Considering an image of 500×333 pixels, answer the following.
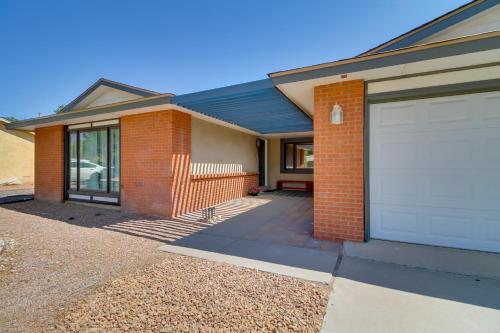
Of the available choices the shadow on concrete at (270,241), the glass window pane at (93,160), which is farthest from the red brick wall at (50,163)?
the shadow on concrete at (270,241)

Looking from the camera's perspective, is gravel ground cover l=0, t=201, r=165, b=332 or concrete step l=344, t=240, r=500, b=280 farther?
concrete step l=344, t=240, r=500, b=280

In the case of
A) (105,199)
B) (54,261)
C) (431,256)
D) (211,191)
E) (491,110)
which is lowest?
(54,261)

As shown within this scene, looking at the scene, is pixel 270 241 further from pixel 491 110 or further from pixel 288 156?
pixel 288 156

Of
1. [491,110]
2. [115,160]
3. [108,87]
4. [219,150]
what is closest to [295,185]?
[219,150]

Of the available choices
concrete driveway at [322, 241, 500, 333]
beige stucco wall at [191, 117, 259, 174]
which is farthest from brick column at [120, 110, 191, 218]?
concrete driveway at [322, 241, 500, 333]

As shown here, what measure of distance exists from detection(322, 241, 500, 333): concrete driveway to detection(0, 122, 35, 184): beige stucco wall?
65.9ft

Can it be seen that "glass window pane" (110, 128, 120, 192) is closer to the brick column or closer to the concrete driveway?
the brick column

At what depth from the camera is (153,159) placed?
6500mm

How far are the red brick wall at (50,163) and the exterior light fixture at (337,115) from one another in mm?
9506

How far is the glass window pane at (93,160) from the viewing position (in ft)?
25.0

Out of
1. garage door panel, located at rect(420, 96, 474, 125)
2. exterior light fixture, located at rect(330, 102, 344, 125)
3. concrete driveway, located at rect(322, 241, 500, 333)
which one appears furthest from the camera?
exterior light fixture, located at rect(330, 102, 344, 125)

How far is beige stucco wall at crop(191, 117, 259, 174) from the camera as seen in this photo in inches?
292

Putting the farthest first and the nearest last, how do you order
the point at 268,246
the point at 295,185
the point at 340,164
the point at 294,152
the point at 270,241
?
1. the point at 294,152
2. the point at 295,185
3. the point at 270,241
4. the point at 340,164
5. the point at 268,246

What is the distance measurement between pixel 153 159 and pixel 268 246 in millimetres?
4217
